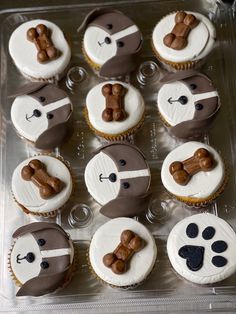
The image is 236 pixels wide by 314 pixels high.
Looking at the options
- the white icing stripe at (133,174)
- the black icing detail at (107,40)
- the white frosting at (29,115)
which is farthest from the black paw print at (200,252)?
the black icing detail at (107,40)

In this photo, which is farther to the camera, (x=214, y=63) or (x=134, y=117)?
(x=214, y=63)

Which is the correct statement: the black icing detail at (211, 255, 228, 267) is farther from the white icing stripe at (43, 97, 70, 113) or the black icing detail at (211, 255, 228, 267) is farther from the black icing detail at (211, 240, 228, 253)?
the white icing stripe at (43, 97, 70, 113)

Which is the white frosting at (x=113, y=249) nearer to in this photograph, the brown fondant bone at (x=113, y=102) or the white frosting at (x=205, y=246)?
the white frosting at (x=205, y=246)

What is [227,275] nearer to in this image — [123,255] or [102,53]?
[123,255]

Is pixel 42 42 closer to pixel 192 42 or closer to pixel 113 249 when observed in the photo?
pixel 192 42

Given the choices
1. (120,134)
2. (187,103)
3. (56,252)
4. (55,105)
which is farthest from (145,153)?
(56,252)

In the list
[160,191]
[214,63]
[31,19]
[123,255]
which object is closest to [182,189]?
[160,191]
